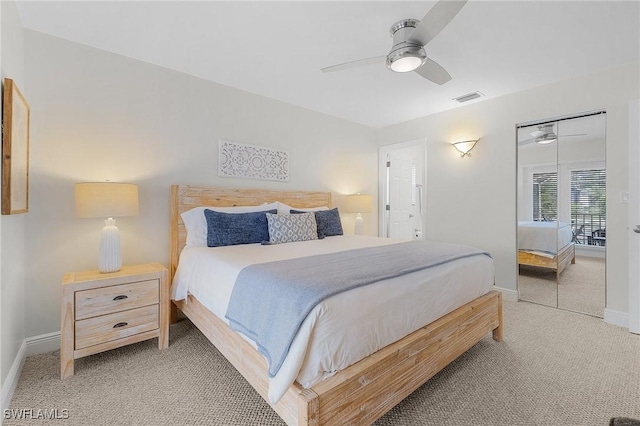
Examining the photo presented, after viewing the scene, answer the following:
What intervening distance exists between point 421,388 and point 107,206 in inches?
97.5

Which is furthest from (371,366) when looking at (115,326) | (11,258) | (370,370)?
(11,258)

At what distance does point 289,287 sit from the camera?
1356 mm

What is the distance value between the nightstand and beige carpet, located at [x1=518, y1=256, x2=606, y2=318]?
3.78 meters

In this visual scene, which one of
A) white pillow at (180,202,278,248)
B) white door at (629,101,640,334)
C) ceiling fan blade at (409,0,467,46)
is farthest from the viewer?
white pillow at (180,202,278,248)

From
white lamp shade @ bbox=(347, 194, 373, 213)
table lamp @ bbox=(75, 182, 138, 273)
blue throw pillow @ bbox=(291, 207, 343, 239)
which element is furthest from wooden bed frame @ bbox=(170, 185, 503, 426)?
white lamp shade @ bbox=(347, 194, 373, 213)

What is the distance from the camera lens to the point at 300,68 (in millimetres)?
2707

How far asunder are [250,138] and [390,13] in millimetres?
1938

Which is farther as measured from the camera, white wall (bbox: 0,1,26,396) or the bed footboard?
white wall (bbox: 0,1,26,396)

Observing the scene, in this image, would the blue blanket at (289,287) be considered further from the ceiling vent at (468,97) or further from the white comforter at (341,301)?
the ceiling vent at (468,97)

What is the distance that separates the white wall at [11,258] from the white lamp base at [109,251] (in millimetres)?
457

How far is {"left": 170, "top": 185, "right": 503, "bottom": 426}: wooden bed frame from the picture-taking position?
1.17 m

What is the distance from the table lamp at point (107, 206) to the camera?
201 cm

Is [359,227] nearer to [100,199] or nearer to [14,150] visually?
[100,199]

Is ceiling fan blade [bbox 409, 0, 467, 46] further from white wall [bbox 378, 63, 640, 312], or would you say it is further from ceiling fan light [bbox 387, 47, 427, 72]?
white wall [bbox 378, 63, 640, 312]
